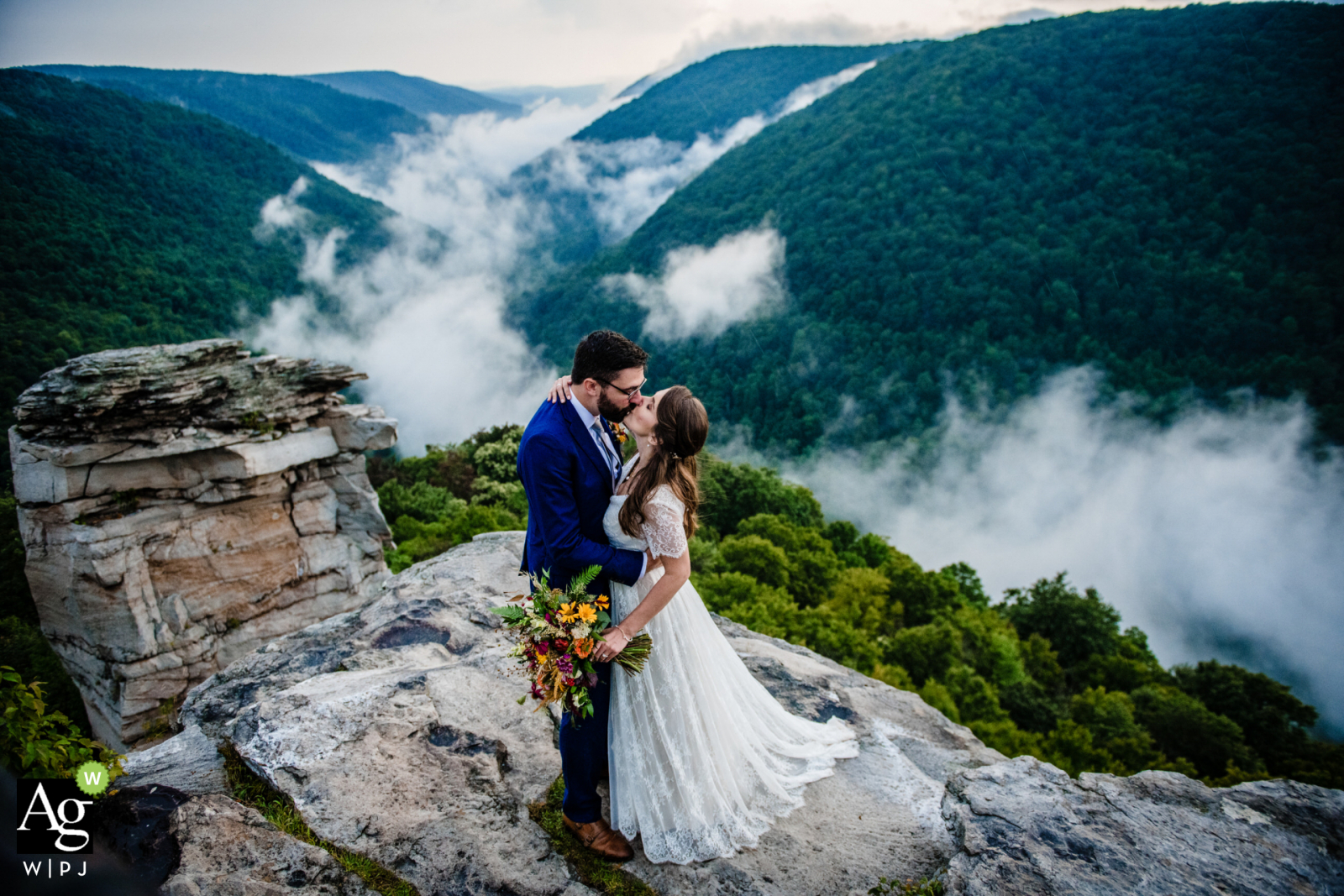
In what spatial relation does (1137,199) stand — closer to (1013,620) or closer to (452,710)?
(1013,620)

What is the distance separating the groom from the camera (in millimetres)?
3500

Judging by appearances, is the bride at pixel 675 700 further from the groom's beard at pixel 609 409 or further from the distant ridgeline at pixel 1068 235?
the distant ridgeline at pixel 1068 235

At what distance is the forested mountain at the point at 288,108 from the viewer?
400 feet

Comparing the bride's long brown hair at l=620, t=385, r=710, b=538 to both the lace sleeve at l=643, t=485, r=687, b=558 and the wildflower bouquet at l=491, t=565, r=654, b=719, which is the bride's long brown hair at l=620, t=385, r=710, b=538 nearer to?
the lace sleeve at l=643, t=485, r=687, b=558

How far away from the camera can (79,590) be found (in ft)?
38.4

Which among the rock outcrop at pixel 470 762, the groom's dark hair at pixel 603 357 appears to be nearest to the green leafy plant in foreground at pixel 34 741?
the rock outcrop at pixel 470 762

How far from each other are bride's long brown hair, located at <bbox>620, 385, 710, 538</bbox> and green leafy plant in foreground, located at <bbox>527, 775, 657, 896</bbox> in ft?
6.99

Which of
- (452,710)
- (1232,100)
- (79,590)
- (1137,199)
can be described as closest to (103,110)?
(79,590)

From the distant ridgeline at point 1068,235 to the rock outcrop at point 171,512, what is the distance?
Result: 8817 centimetres

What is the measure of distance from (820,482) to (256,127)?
460ft

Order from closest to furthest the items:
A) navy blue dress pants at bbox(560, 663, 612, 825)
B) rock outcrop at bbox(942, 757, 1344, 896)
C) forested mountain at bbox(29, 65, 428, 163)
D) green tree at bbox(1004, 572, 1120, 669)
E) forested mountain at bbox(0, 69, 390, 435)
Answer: rock outcrop at bbox(942, 757, 1344, 896) → navy blue dress pants at bbox(560, 663, 612, 825) → forested mountain at bbox(0, 69, 390, 435) → green tree at bbox(1004, 572, 1120, 669) → forested mountain at bbox(29, 65, 428, 163)

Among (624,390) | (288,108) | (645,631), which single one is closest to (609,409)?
(624,390)

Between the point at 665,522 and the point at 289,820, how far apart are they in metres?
3.00

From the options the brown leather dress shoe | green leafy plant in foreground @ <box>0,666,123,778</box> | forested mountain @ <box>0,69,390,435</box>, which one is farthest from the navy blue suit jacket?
forested mountain @ <box>0,69,390,435</box>
